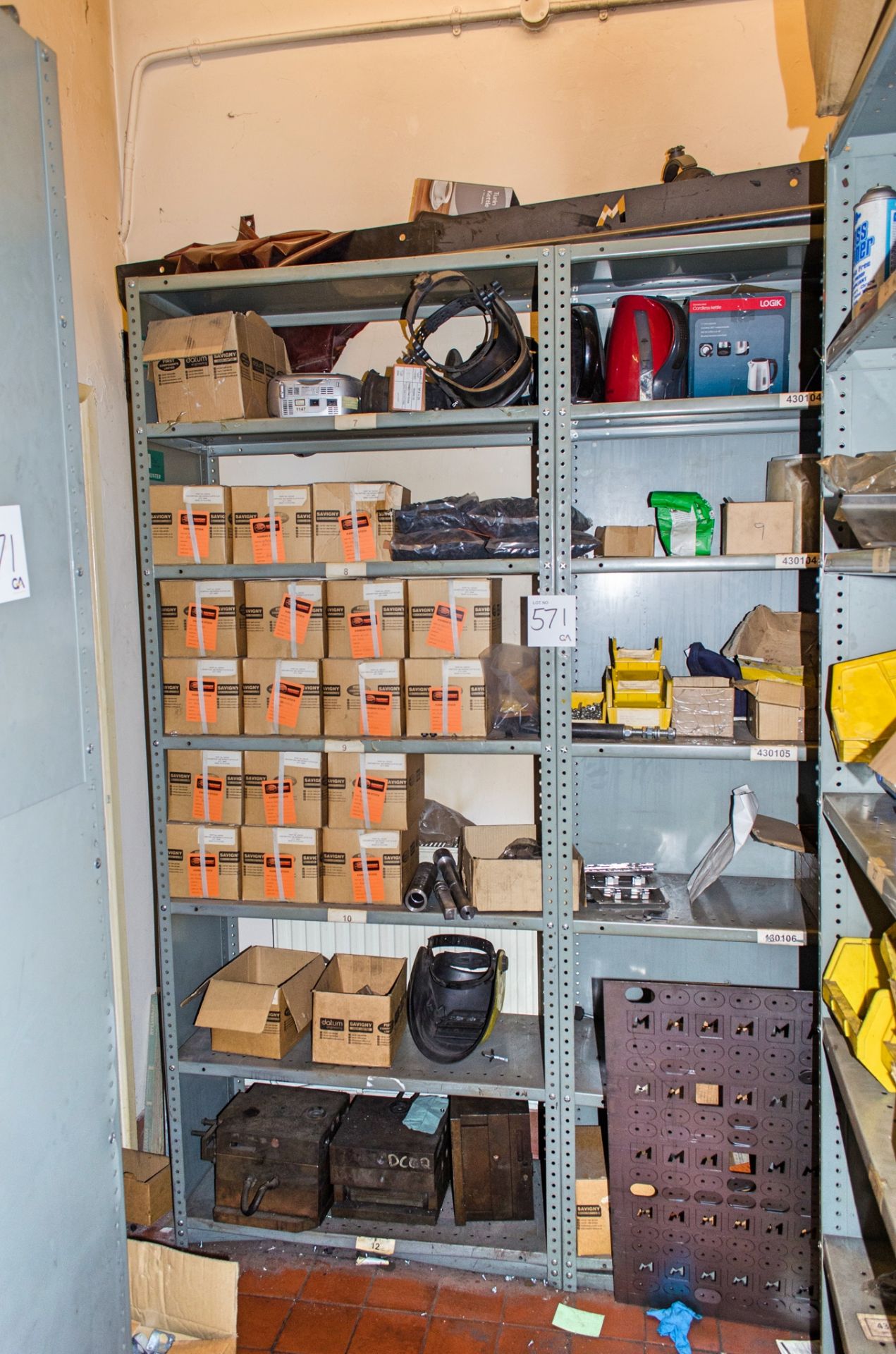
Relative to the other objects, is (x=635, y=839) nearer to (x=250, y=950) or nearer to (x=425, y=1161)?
(x=425, y=1161)

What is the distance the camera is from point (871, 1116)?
1.26 m

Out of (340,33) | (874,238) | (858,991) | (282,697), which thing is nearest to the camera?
(874,238)

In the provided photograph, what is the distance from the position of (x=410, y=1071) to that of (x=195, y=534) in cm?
144

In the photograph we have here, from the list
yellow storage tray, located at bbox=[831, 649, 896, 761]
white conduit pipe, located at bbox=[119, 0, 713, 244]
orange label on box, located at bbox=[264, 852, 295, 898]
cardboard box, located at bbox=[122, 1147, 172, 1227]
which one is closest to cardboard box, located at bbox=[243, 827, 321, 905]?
orange label on box, located at bbox=[264, 852, 295, 898]

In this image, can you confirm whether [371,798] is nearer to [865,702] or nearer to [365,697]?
[365,697]

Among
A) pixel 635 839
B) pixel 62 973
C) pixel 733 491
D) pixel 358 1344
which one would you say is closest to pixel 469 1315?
pixel 358 1344

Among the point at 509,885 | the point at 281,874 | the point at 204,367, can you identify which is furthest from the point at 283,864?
the point at 204,367

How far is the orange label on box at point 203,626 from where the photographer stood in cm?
218

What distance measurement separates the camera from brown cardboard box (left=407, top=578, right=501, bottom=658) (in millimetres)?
2059

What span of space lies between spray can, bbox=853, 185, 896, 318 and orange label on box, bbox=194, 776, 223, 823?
1.71 metres

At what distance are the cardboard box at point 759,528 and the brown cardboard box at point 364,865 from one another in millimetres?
1062

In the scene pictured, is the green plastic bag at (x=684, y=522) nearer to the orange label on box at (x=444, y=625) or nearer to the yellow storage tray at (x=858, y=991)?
the orange label on box at (x=444, y=625)

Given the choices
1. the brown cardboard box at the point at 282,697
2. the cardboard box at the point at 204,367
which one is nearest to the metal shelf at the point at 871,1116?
the brown cardboard box at the point at 282,697

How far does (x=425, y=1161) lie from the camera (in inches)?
85.4
